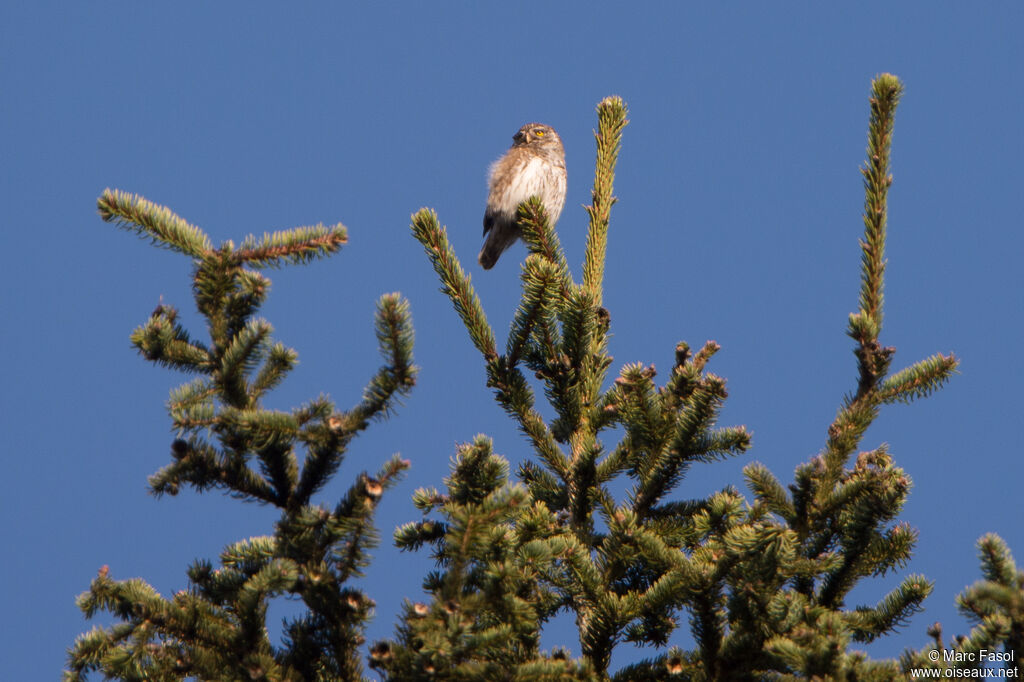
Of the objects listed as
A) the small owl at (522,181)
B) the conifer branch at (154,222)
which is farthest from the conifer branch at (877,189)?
the small owl at (522,181)

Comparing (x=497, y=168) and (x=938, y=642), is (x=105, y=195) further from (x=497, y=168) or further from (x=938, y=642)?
(x=497, y=168)

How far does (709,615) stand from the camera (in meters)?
2.58

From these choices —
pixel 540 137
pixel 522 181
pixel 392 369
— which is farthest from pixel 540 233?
pixel 540 137

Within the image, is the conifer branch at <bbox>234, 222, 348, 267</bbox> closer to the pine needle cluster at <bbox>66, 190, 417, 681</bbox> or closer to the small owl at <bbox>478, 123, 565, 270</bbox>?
the pine needle cluster at <bbox>66, 190, 417, 681</bbox>

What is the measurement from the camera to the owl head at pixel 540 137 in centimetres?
771

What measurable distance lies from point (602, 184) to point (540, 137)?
395 cm

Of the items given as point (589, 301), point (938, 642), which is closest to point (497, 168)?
point (589, 301)

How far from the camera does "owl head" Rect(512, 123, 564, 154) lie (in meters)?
7.71

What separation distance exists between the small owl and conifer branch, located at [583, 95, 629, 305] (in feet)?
10.5

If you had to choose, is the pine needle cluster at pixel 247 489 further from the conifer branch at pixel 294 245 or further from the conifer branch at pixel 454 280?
the conifer branch at pixel 454 280

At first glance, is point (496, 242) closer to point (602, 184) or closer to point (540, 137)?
point (540, 137)

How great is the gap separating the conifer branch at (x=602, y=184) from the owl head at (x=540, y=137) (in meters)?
3.70

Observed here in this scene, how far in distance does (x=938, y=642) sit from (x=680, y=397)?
3.21 ft

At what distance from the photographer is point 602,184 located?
3961mm
